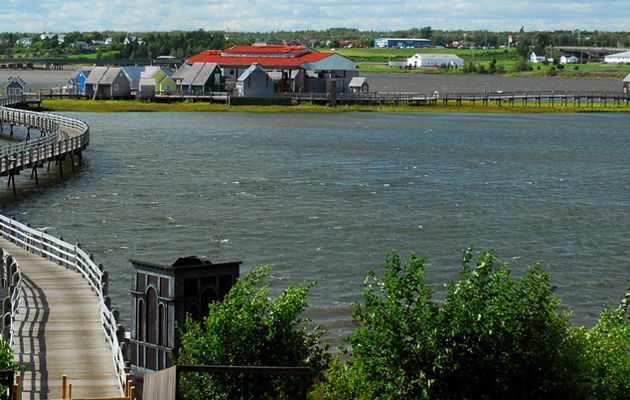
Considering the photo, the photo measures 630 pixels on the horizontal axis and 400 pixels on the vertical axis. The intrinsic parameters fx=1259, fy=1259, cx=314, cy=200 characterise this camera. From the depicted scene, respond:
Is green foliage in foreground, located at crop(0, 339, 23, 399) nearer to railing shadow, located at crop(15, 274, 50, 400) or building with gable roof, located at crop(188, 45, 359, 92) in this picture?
railing shadow, located at crop(15, 274, 50, 400)

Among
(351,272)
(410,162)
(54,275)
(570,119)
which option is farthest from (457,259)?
(570,119)

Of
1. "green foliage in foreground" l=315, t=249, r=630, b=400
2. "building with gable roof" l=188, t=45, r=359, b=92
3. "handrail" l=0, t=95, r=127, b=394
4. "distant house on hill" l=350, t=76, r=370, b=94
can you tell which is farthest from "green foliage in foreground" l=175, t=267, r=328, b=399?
"distant house on hill" l=350, t=76, r=370, b=94

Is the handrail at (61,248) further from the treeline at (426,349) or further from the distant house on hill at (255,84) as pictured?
the distant house on hill at (255,84)

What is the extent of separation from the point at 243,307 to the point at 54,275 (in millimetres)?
13579

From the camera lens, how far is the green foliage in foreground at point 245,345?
889 inches

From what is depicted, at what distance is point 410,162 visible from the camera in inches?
3524

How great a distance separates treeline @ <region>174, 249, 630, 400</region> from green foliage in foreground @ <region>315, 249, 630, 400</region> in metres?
0.02

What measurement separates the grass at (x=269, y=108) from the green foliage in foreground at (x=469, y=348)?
119m

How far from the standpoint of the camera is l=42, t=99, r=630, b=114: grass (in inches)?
5551

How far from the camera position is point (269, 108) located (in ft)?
481

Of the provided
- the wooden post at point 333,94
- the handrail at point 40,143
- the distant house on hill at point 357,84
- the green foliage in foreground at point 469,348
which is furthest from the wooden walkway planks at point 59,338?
the distant house on hill at point 357,84

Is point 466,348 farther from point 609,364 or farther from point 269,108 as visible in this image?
point 269,108

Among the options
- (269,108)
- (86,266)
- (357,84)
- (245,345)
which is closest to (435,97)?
(357,84)

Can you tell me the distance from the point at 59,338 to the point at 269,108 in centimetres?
11860
